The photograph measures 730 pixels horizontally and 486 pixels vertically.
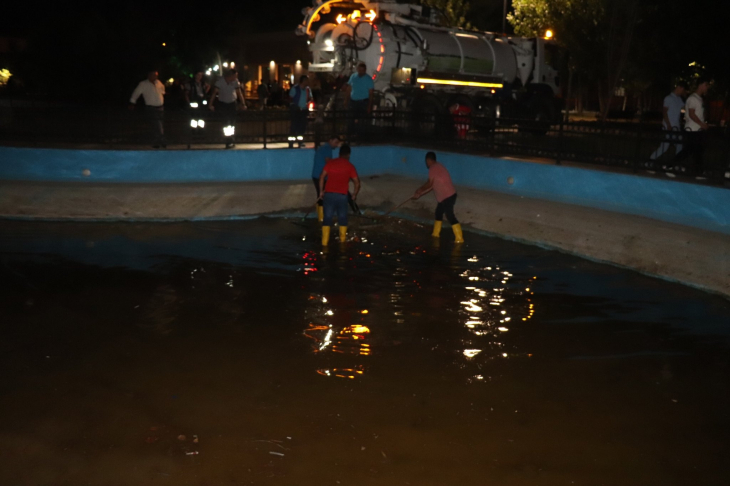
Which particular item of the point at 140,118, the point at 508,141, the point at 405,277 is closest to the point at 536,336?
the point at 405,277

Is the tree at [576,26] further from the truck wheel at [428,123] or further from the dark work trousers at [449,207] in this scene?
the dark work trousers at [449,207]

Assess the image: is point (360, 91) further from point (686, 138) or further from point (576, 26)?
point (576, 26)

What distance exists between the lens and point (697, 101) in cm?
1276

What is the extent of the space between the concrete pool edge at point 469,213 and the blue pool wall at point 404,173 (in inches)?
16.0

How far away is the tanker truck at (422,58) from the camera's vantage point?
20.9 meters

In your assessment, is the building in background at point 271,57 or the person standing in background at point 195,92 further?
the building in background at point 271,57

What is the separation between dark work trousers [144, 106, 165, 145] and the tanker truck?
6584mm

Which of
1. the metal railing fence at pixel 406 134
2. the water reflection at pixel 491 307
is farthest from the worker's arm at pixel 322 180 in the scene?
the metal railing fence at pixel 406 134

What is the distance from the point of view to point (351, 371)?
22.3 feet

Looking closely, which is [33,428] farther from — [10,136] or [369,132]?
[369,132]

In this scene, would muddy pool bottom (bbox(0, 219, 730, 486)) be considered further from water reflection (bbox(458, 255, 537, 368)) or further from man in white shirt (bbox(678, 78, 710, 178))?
man in white shirt (bbox(678, 78, 710, 178))

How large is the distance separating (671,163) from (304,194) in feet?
21.5

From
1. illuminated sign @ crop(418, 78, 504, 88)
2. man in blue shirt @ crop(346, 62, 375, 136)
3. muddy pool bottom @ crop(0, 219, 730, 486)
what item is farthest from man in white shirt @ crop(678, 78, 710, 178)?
illuminated sign @ crop(418, 78, 504, 88)

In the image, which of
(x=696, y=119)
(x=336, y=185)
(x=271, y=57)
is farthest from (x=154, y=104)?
(x=271, y=57)
